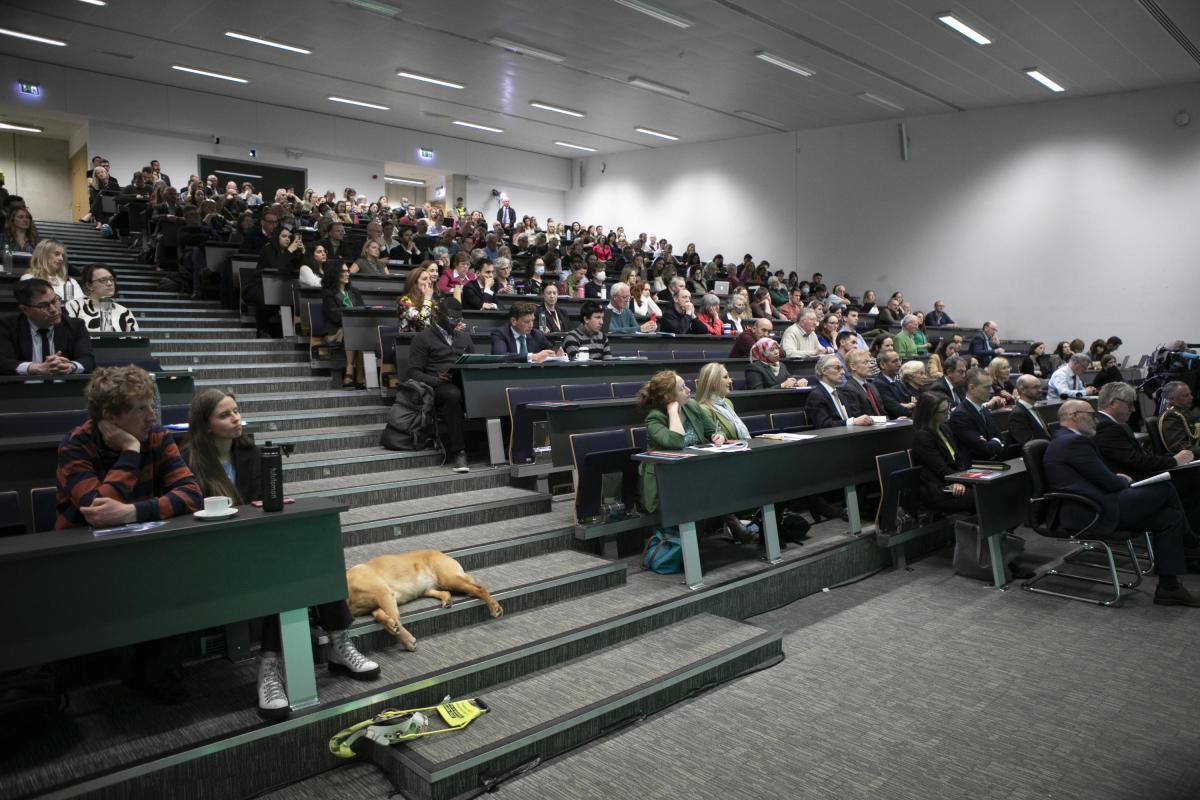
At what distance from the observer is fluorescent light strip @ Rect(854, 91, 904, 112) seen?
40.1ft

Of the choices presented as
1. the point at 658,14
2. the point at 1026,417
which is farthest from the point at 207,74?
the point at 1026,417

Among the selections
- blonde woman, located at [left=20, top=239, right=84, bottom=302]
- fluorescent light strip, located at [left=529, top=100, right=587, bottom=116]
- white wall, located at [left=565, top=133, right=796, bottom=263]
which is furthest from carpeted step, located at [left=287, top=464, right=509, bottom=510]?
white wall, located at [left=565, top=133, right=796, bottom=263]

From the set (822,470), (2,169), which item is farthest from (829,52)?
(2,169)

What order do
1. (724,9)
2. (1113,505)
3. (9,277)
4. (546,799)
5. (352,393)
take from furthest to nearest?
(724,9) < (352,393) < (9,277) < (1113,505) < (546,799)

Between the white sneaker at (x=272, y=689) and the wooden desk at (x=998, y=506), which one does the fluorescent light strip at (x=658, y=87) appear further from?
the white sneaker at (x=272, y=689)

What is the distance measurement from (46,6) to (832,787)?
12166 millimetres

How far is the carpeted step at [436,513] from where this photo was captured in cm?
392

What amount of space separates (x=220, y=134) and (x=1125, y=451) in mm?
14950

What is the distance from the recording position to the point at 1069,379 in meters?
8.54

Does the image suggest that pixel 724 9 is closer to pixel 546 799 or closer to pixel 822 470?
pixel 822 470

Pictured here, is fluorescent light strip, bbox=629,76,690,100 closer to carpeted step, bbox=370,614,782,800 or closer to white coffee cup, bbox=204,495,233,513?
carpeted step, bbox=370,614,782,800

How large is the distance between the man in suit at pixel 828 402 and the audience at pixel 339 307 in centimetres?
355

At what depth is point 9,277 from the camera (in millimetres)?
5695

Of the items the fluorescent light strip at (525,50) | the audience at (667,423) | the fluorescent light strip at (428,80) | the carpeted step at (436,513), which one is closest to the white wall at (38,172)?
the fluorescent light strip at (428,80)
